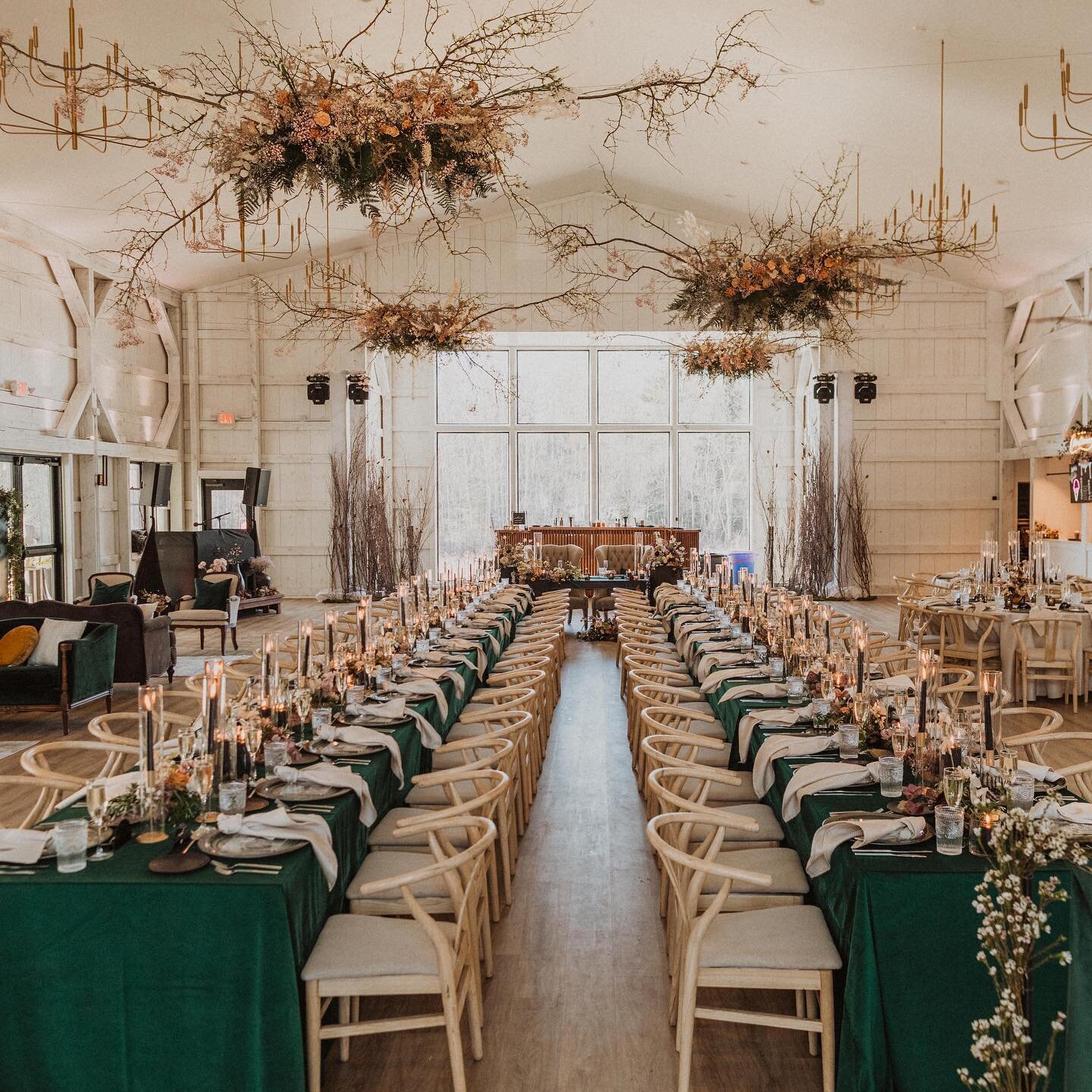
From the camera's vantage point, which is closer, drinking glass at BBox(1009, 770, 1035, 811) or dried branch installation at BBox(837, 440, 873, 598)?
drinking glass at BBox(1009, 770, 1035, 811)

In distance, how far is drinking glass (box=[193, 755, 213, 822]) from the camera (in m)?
3.13

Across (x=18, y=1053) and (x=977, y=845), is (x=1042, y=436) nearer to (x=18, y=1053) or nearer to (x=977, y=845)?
(x=977, y=845)

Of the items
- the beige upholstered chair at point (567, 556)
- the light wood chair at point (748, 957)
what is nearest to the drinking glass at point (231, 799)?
the light wood chair at point (748, 957)

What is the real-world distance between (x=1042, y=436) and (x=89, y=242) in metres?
13.3

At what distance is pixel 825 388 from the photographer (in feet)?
54.6

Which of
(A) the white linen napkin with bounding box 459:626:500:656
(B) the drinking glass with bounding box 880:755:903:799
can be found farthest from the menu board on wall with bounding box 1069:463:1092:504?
(B) the drinking glass with bounding box 880:755:903:799

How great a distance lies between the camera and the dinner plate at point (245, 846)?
2.86 m

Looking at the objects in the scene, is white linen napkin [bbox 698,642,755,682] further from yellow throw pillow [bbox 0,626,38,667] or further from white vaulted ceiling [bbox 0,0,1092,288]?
white vaulted ceiling [bbox 0,0,1092,288]

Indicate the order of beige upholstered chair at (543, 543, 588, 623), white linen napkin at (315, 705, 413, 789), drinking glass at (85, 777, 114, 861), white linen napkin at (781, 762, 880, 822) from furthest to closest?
beige upholstered chair at (543, 543, 588, 623) < white linen napkin at (315, 705, 413, 789) < white linen napkin at (781, 762, 880, 822) < drinking glass at (85, 777, 114, 861)

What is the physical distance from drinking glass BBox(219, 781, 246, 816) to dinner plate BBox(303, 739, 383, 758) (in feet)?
2.62

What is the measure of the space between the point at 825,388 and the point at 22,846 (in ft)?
50.4

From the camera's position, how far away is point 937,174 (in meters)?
11.6

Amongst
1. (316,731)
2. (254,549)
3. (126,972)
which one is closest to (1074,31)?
(316,731)

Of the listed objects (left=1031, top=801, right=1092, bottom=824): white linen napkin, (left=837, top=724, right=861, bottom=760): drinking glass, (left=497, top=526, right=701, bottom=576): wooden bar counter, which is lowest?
(left=1031, top=801, right=1092, bottom=824): white linen napkin
